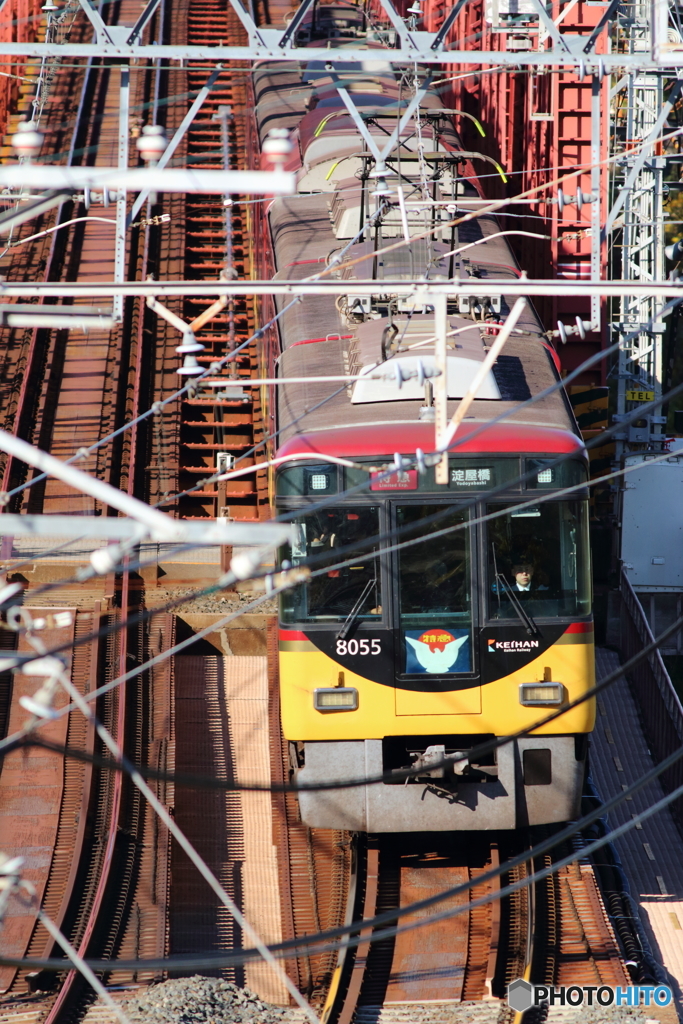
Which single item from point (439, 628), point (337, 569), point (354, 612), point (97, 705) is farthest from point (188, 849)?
point (97, 705)

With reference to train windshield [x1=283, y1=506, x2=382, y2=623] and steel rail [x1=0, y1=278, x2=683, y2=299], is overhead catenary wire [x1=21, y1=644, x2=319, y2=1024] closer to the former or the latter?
train windshield [x1=283, y1=506, x2=382, y2=623]

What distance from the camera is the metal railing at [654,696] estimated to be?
38.3ft

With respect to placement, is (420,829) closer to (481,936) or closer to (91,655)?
(481,936)

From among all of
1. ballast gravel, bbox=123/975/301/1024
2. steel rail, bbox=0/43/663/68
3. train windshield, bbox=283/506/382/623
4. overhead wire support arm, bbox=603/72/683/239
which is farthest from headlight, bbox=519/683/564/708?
steel rail, bbox=0/43/663/68

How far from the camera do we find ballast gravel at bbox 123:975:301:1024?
26.8 ft

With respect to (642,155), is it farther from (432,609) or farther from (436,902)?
(436,902)

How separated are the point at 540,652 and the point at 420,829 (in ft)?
4.95

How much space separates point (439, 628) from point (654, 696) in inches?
170

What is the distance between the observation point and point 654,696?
41.1 feet

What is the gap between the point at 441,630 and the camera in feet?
29.7

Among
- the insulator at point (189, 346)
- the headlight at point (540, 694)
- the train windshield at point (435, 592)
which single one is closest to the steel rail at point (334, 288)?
the insulator at point (189, 346)

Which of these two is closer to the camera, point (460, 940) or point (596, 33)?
point (596, 33)

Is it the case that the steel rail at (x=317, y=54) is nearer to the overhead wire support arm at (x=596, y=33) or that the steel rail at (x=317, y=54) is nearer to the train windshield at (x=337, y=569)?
the overhead wire support arm at (x=596, y=33)

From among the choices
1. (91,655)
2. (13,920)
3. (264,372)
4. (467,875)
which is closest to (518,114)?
(264,372)
